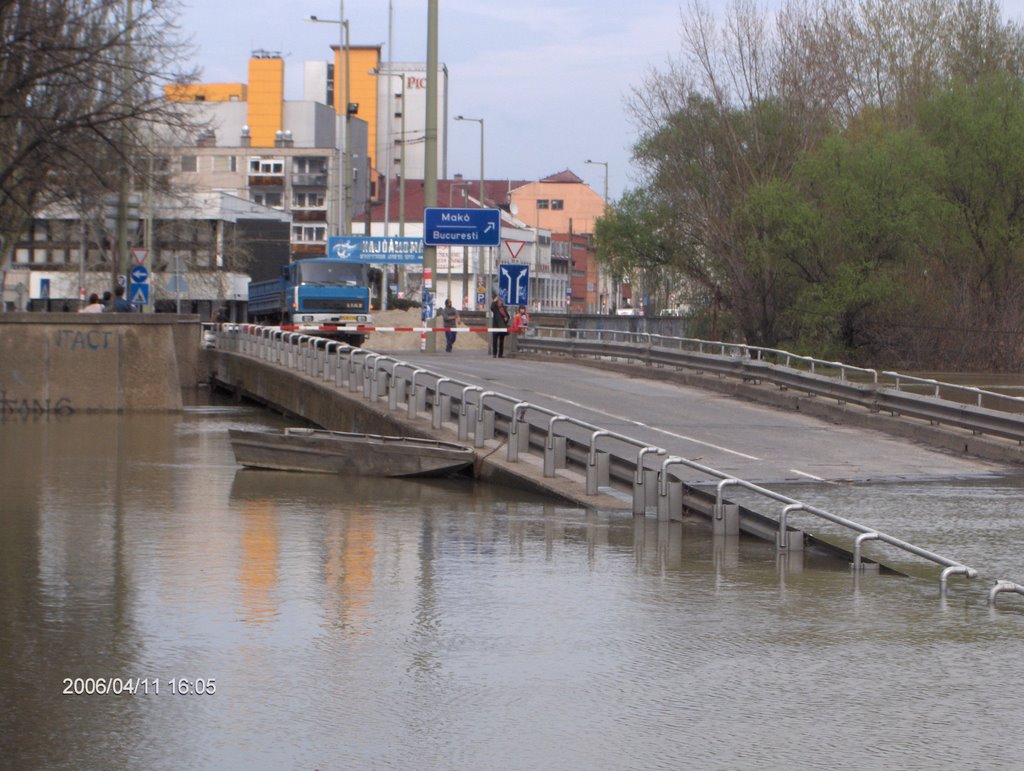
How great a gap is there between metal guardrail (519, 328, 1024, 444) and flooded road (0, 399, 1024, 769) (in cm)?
552

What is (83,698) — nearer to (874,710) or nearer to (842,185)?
(874,710)

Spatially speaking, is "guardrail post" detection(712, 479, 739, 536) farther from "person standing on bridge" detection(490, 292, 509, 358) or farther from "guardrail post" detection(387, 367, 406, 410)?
"person standing on bridge" detection(490, 292, 509, 358)

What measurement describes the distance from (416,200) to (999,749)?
455 ft

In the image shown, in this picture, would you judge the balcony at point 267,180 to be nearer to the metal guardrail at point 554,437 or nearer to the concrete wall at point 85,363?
the metal guardrail at point 554,437

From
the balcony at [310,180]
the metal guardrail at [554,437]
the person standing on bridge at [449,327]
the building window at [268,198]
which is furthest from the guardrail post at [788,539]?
the building window at [268,198]

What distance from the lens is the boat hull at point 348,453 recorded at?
1823 cm

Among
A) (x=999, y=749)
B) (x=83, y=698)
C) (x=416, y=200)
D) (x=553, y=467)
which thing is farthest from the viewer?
(x=416, y=200)

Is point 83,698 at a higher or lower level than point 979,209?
lower

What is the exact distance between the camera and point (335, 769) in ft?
20.6

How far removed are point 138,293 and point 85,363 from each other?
1069 cm

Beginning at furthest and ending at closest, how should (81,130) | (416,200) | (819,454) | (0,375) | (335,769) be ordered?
(416,200), (81,130), (0,375), (819,454), (335,769)

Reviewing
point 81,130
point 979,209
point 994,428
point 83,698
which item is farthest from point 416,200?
point 83,698

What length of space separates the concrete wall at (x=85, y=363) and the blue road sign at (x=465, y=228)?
14.1 meters
